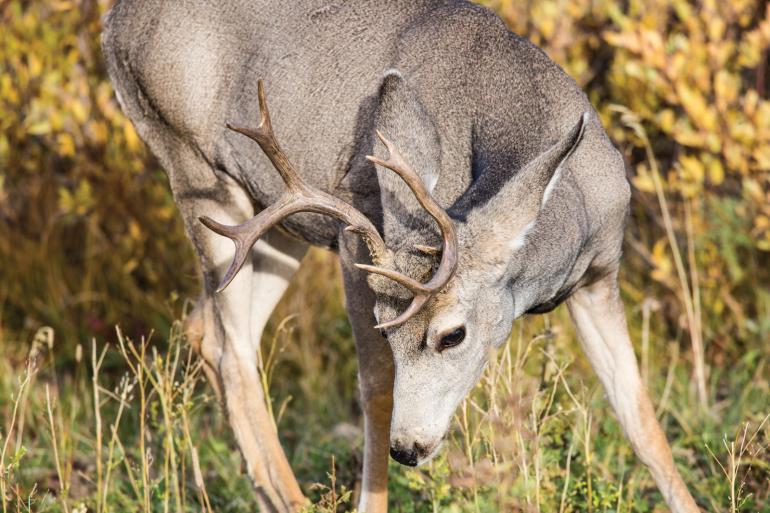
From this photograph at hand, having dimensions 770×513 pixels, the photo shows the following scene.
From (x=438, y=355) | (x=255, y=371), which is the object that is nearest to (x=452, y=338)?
(x=438, y=355)

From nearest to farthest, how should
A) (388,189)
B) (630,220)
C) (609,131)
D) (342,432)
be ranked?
(388,189)
(342,432)
(609,131)
(630,220)

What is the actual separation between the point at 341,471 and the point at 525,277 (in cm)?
157

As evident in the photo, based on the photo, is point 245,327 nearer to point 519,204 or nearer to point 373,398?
point 373,398

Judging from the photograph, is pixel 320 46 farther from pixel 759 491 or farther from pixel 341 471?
pixel 759 491

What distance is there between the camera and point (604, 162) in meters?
4.21

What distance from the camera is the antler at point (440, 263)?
3379 mm

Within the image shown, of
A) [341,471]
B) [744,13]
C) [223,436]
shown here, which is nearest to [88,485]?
[223,436]

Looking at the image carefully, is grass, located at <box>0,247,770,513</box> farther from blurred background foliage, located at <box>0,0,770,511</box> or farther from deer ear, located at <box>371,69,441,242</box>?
deer ear, located at <box>371,69,441,242</box>

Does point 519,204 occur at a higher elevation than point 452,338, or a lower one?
higher

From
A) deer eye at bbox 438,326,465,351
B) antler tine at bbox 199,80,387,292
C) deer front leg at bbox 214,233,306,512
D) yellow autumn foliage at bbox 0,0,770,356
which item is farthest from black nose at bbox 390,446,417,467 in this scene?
yellow autumn foliage at bbox 0,0,770,356

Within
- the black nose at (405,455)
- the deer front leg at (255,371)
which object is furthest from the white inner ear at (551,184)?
the deer front leg at (255,371)

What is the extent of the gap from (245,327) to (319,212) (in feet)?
5.57

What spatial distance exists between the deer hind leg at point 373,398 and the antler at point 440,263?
850 mm

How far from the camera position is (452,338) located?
369 cm
